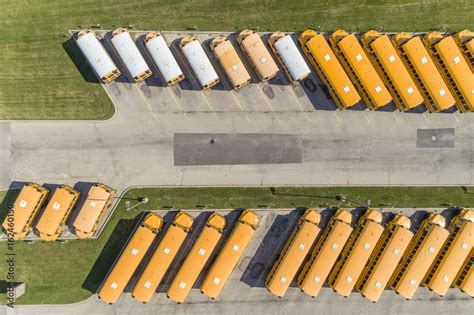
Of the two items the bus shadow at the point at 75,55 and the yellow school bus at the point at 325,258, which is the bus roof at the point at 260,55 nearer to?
the bus shadow at the point at 75,55

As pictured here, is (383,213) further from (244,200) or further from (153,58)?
(153,58)

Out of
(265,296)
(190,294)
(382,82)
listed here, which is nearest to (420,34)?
(382,82)

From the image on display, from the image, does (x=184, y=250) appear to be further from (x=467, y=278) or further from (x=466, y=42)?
(x=466, y=42)

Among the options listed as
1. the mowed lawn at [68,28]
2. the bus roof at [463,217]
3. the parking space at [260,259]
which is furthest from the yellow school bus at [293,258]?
the mowed lawn at [68,28]

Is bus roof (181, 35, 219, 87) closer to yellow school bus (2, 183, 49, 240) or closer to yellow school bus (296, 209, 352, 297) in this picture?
yellow school bus (2, 183, 49, 240)

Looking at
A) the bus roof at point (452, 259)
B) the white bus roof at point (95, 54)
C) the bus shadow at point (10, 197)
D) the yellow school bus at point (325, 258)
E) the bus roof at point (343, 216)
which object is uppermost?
the white bus roof at point (95, 54)

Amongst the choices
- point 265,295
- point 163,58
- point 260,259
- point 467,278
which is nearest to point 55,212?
point 163,58

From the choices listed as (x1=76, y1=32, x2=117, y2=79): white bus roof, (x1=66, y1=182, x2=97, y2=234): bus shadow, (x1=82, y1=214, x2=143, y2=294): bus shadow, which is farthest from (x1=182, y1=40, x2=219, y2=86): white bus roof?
(x1=66, y1=182, x2=97, y2=234): bus shadow
